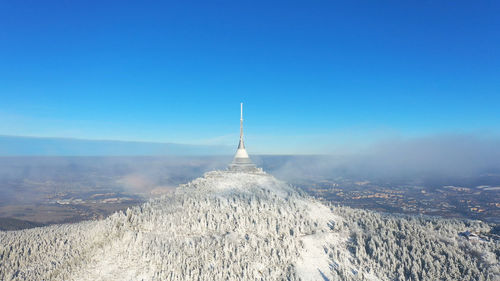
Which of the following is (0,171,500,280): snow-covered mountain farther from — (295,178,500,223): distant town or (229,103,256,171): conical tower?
(295,178,500,223): distant town

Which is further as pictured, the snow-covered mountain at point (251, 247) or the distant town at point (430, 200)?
the distant town at point (430, 200)

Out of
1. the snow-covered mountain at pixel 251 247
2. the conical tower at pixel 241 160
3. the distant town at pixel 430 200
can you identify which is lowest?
the distant town at pixel 430 200

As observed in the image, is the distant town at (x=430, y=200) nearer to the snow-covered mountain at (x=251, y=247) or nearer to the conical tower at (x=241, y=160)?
the conical tower at (x=241, y=160)

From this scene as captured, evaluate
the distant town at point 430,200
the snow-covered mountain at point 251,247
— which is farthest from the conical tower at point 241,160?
the distant town at point 430,200

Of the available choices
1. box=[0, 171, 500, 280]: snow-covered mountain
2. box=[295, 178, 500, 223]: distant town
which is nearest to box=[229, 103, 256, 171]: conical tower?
box=[0, 171, 500, 280]: snow-covered mountain

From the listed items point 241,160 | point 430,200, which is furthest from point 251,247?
point 430,200

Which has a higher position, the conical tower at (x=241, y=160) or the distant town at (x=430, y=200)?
the conical tower at (x=241, y=160)

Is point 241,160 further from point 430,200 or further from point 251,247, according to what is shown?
point 430,200

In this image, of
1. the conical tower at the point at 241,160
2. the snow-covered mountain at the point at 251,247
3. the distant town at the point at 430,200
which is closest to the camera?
the snow-covered mountain at the point at 251,247
